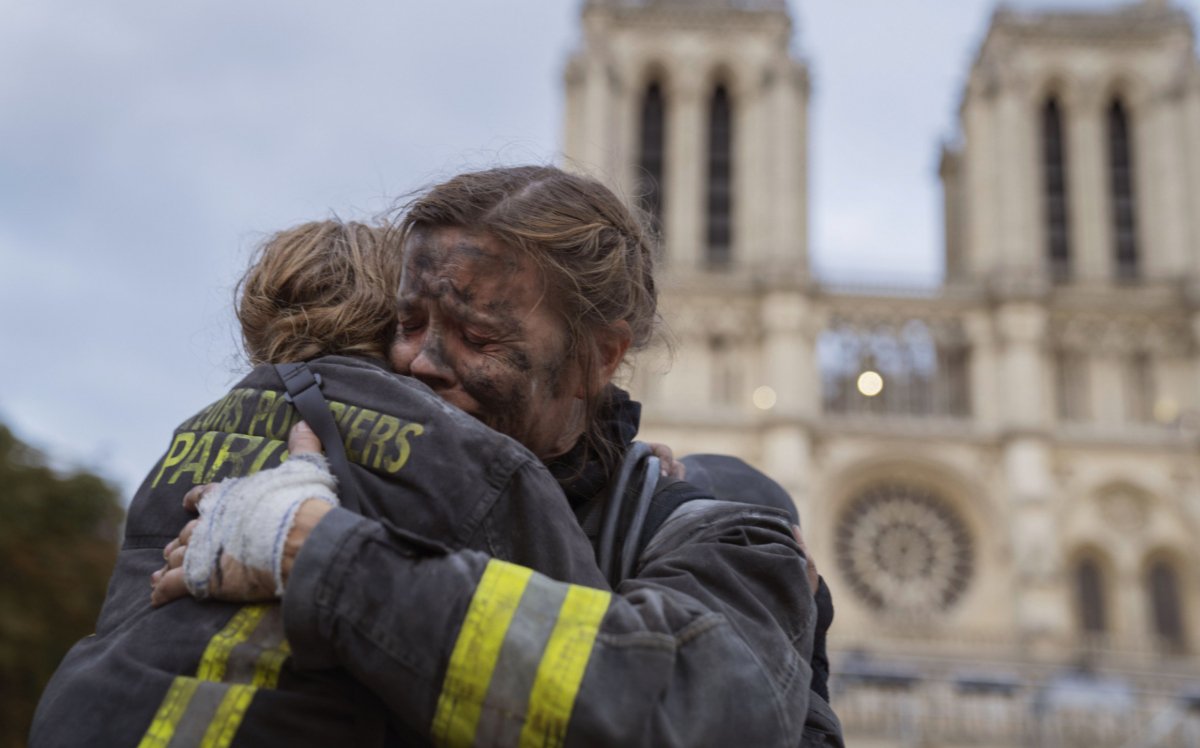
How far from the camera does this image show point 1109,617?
89.7 ft

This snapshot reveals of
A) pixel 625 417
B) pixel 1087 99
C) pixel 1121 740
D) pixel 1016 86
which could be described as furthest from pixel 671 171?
pixel 625 417

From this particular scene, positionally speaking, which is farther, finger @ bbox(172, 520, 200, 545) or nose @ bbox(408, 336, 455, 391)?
nose @ bbox(408, 336, 455, 391)

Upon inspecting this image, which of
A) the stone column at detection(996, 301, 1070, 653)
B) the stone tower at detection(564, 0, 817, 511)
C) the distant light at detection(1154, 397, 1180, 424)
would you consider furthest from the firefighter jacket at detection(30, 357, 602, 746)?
the distant light at detection(1154, 397, 1180, 424)

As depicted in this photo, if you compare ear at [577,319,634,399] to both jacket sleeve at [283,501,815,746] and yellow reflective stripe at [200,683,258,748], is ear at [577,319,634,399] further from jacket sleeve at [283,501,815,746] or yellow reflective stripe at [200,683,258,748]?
yellow reflective stripe at [200,683,258,748]

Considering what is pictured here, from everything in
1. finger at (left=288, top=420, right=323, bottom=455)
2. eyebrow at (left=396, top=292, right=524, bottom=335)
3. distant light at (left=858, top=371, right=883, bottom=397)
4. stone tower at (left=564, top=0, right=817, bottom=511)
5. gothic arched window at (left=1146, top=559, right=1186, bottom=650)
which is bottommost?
gothic arched window at (left=1146, top=559, right=1186, bottom=650)

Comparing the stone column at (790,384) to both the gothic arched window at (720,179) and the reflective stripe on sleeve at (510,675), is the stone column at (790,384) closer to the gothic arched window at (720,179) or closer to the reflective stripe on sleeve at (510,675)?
the gothic arched window at (720,179)

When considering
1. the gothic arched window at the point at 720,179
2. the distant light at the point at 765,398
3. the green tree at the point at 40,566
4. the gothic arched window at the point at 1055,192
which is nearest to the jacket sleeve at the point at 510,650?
the green tree at the point at 40,566

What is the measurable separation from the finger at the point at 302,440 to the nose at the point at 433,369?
0.65ft

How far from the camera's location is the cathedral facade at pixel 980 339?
89.3ft

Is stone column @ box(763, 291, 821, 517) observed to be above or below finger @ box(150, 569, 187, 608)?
above

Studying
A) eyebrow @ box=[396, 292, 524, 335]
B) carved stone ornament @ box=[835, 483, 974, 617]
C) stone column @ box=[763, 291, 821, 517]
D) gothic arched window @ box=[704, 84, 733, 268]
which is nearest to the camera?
eyebrow @ box=[396, 292, 524, 335]

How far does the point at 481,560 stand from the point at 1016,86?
32666mm

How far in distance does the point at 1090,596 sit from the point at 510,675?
1147 inches

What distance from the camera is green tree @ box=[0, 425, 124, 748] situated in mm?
9109
